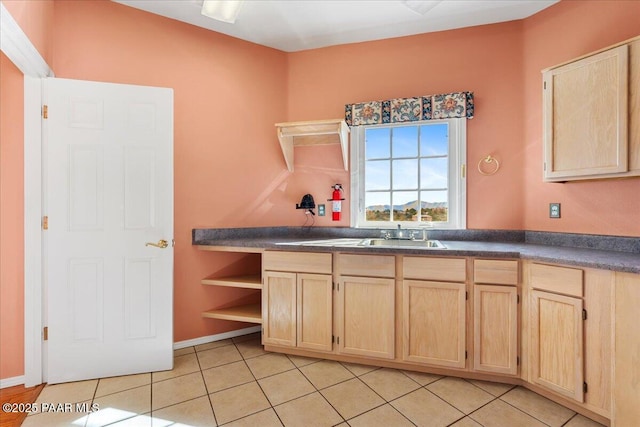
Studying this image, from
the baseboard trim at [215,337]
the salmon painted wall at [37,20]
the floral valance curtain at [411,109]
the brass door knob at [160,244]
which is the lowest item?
the baseboard trim at [215,337]

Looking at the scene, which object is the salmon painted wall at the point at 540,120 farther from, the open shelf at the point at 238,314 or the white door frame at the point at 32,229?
the white door frame at the point at 32,229

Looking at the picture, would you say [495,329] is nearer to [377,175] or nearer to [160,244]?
[377,175]

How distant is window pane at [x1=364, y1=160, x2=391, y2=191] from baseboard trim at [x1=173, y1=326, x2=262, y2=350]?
1.72 metres

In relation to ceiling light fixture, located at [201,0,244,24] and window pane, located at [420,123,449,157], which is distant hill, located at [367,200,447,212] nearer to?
window pane, located at [420,123,449,157]

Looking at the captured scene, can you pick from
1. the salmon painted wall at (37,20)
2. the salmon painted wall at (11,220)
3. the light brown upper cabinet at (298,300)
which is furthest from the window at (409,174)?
the salmon painted wall at (11,220)

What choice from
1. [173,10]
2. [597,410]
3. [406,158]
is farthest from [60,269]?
[597,410]

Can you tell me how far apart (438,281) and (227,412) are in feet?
4.93

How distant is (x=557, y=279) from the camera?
69.9 inches

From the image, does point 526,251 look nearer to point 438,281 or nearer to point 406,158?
point 438,281

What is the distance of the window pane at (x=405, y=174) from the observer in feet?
9.29

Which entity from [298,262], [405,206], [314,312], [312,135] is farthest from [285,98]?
[314,312]

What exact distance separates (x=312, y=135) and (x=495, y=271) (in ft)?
6.28

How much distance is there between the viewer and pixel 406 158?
2.85 m

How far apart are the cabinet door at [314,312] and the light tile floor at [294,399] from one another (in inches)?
6.6
